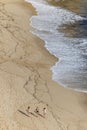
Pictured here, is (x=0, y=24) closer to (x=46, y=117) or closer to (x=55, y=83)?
(x=55, y=83)

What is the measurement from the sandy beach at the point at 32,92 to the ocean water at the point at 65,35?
412 mm

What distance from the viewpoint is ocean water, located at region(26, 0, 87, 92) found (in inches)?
492

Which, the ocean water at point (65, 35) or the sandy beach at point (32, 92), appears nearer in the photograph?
the sandy beach at point (32, 92)

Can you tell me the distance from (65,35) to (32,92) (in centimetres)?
643

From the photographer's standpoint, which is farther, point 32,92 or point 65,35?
point 65,35

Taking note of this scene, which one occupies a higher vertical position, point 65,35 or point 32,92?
point 65,35

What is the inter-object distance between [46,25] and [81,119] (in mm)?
9350

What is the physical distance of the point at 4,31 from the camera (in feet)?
53.7

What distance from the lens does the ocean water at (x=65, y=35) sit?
41.0ft

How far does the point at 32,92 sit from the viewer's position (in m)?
11.1

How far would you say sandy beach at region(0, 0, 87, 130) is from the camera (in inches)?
380

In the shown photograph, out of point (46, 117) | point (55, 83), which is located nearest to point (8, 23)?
point (55, 83)

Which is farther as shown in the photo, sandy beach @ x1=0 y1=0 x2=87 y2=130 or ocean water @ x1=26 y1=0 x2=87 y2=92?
ocean water @ x1=26 y1=0 x2=87 y2=92

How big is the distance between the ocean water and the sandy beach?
412mm
